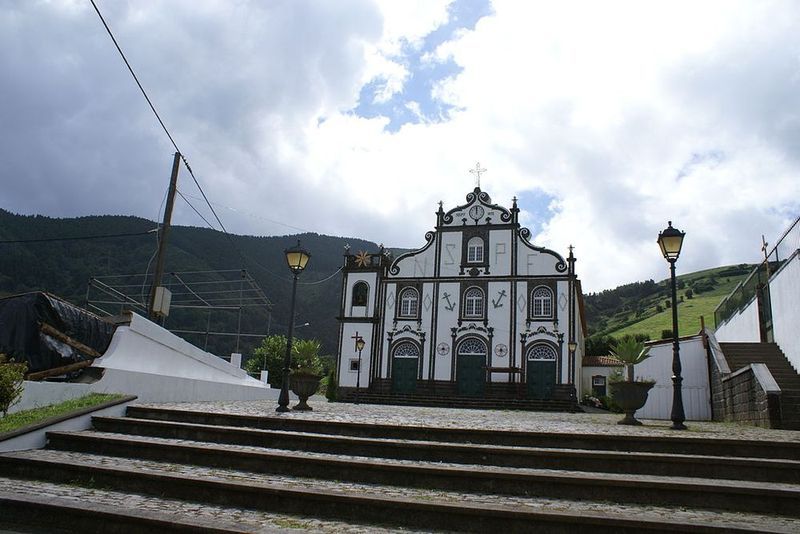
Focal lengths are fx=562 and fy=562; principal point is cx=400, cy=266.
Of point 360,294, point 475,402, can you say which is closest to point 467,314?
point 475,402

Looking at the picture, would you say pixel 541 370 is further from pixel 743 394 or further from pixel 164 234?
pixel 164 234

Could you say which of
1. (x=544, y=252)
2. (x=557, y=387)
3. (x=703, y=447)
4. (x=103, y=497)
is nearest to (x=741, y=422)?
(x=703, y=447)

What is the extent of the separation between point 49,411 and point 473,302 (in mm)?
23917

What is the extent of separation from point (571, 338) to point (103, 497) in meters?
25.1

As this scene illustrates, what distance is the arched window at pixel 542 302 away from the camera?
28766mm

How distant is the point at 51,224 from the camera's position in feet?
163

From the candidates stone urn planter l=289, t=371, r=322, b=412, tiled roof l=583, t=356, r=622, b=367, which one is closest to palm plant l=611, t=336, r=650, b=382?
stone urn planter l=289, t=371, r=322, b=412

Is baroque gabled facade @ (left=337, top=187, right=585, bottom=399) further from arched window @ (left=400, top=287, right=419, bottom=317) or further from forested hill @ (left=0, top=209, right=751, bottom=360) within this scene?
forested hill @ (left=0, top=209, right=751, bottom=360)

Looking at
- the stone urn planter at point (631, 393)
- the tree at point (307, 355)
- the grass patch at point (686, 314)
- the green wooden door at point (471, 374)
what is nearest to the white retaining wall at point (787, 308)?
the stone urn planter at point (631, 393)

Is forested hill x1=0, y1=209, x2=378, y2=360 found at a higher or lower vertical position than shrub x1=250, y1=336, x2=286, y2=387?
higher

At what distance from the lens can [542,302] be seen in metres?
29.0

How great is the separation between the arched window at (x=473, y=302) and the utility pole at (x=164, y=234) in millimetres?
17630

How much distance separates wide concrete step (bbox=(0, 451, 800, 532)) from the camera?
15.2ft

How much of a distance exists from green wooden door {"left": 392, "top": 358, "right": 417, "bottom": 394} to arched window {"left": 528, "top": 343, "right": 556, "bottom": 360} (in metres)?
6.11
